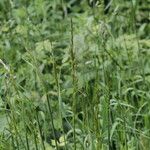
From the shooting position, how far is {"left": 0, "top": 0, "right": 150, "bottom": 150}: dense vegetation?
1.54m

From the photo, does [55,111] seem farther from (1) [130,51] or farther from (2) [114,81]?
(1) [130,51]

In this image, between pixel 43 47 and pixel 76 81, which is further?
pixel 43 47

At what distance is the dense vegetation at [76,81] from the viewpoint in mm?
1545

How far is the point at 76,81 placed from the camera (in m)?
1.43

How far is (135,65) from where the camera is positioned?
260 cm

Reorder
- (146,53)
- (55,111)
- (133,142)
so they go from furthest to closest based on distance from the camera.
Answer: (146,53) → (55,111) → (133,142)

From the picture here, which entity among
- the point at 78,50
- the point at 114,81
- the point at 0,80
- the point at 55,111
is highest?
the point at 78,50

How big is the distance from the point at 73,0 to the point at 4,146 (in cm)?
240

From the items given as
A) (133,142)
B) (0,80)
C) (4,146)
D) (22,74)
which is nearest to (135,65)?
(22,74)

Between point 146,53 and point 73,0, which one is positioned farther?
point 73,0

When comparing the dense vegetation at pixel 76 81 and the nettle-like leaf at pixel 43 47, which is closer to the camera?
the dense vegetation at pixel 76 81

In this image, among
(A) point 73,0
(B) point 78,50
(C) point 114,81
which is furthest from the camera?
(A) point 73,0

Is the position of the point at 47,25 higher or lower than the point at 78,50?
lower

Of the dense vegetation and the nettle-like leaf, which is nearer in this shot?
the dense vegetation
